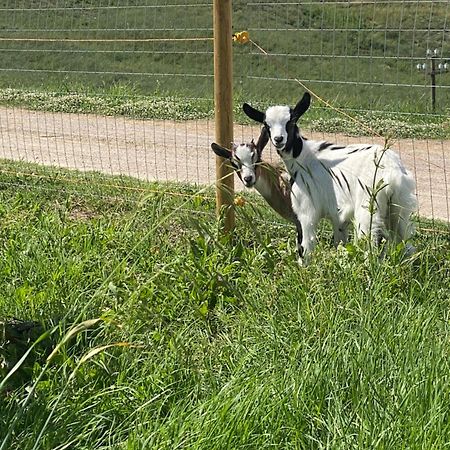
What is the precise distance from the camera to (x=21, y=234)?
686 centimetres

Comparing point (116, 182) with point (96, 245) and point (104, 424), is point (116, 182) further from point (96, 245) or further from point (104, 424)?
point (104, 424)

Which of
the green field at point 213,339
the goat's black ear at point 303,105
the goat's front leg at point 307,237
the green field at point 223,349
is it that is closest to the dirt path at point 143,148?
the goat's front leg at point 307,237

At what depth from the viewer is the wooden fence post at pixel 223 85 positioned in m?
6.54

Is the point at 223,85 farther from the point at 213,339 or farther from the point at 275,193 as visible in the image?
the point at 213,339

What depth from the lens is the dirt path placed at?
10016mm

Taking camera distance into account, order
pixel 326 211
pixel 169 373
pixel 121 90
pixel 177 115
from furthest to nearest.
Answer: pixel 121 90
pixel 177 115
pixel 326 211
pixel 169 373

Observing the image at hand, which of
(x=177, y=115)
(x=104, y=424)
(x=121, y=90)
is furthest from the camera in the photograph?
(x=121, y=90)

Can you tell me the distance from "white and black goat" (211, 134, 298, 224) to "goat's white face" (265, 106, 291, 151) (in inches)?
5.8

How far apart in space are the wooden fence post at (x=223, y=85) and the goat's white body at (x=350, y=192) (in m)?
0.48

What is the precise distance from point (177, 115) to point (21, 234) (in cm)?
601

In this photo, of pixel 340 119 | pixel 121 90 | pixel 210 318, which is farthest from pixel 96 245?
pixel 121 90

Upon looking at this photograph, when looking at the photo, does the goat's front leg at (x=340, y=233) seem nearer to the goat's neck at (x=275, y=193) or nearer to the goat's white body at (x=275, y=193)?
the goat's white body at (x=275, y=193)

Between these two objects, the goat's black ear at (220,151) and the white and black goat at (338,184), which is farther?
the goat's black ear at (220,151)

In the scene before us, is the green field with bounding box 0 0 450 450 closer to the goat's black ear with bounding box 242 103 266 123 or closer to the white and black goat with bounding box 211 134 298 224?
the white and black goat with bounding box 211 134 298 224
